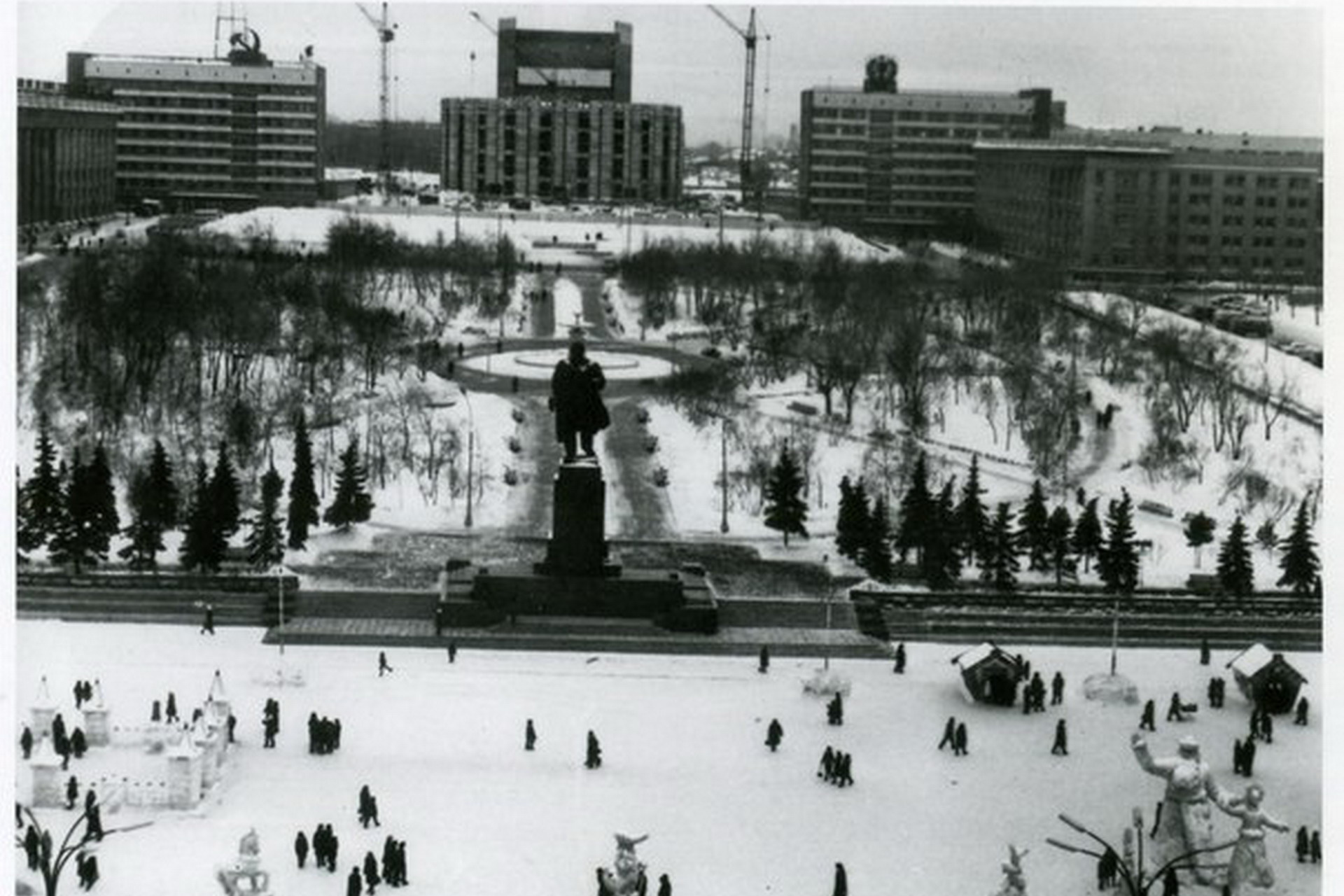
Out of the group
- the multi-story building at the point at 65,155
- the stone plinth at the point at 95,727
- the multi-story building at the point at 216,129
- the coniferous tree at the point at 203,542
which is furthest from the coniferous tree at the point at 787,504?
the multi-story building at the point at 216,129

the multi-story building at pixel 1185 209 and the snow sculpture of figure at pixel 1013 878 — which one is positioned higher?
the multi-story building at pixel 1185 209

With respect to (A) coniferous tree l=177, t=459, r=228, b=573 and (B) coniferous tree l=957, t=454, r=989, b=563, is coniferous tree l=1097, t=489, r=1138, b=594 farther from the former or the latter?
(A) coniferous tree l=177, t=459, r=228, b=573

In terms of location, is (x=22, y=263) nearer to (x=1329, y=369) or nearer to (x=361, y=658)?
(x=361, y=658)

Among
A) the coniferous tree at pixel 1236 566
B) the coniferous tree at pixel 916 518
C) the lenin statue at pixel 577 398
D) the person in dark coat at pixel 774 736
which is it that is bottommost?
the person in dark coat at pixel 774 736

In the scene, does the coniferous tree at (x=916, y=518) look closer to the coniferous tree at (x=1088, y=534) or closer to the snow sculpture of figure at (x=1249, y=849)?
the coniferous tree at (x=1088, y=534)

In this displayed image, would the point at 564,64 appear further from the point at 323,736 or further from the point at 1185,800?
the point at 1185,800

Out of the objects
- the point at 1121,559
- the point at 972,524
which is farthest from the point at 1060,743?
the point at 972,524

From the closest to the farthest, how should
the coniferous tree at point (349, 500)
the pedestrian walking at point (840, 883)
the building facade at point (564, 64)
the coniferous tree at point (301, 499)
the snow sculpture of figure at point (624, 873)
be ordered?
1. the snow sculpture of figure at point (624, 873)
2. the pedestrian walking at point (840, 883)
3. the coniferous tree at point (301, 499)
4. the coniferous tree at point (349, 500)
5. the building facade at point (564, 64)
